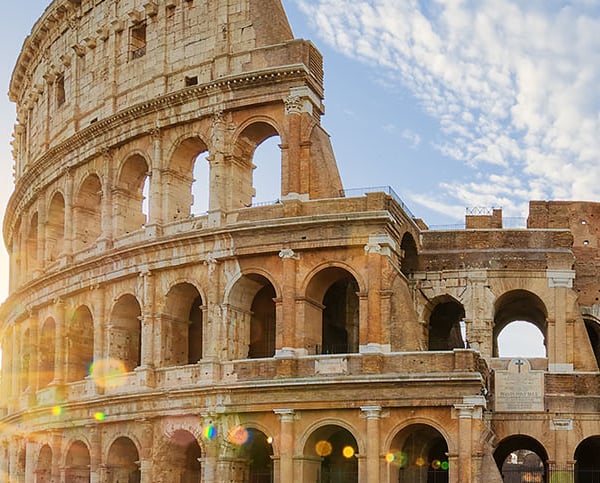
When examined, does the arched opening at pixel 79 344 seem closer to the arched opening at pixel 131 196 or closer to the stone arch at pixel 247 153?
the arched opening at pixel 131 196

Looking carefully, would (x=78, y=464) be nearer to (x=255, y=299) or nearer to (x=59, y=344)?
(x=59, y=344)

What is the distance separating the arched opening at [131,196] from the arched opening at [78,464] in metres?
6.20

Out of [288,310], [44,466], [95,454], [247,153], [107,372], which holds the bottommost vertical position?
[44,466]

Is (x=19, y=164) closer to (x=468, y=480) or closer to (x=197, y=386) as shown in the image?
(x=197, y=386)

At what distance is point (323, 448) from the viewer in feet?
83.8

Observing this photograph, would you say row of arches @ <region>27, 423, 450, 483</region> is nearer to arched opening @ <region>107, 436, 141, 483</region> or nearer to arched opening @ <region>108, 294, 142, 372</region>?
arched opening @ <region>107, 436, 141, 483</region>

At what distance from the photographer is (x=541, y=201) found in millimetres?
31172

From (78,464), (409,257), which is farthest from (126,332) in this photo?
(409,257)

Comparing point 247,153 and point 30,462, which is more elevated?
point 247,153

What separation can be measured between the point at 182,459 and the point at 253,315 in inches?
161

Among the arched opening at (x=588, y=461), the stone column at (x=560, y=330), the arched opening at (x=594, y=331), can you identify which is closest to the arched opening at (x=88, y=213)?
the stone column at (x=560, y=330)

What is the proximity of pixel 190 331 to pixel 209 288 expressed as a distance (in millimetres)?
2800

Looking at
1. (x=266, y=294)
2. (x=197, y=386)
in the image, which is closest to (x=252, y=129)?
(x=266, y=294)

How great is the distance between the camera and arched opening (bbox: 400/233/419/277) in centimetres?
2827
